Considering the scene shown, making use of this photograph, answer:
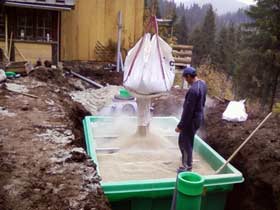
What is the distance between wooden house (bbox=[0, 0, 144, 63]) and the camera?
8.54 metres

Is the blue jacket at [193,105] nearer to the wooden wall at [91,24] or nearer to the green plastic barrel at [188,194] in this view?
the green plastic barrel at [188,194]

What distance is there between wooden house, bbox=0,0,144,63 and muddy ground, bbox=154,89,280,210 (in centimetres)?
553

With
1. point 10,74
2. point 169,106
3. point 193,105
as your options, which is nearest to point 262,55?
point 169,106

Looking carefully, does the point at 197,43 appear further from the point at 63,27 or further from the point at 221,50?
the point at 63,27

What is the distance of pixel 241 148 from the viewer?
13.7 ft

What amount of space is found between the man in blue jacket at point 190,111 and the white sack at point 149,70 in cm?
40

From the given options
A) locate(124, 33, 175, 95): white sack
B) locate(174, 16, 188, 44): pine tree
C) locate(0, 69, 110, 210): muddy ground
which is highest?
locate(174, 16, 188, 44): pine tree

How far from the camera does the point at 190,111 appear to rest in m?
3.69

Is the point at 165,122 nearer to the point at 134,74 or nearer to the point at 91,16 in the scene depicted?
the point at 134,74

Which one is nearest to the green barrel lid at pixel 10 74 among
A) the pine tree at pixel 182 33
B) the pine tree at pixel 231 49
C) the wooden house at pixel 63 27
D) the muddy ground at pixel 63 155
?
Answer: the muddy ground at pixel 63 155

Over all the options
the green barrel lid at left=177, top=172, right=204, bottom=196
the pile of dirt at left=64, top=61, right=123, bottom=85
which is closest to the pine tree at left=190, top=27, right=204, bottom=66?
the pile of dirt at left=64, top=61, right=123, bottom=85

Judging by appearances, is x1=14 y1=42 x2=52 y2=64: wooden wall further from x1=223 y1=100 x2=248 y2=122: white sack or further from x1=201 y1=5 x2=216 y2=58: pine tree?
x1=201 y1=5 x2=216 y2=58: pine tree

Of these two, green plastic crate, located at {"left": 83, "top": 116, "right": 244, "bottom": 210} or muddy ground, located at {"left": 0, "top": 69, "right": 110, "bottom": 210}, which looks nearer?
muddy ground, located at {"left": 0, "top": 69, "right": 110, "bottom": 210}

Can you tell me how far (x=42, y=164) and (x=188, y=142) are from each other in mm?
1817
